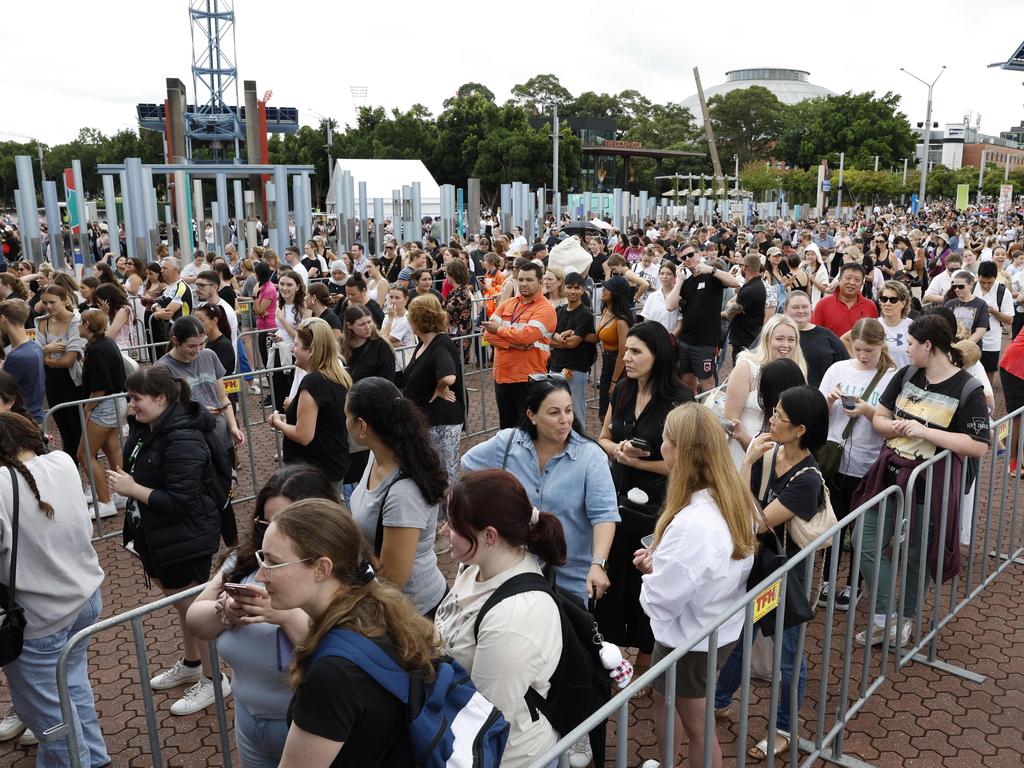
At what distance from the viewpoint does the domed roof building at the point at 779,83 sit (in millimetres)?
173500

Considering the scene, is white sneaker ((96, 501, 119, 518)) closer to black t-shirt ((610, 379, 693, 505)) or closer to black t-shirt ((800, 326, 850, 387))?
black t-shirt ((610, 379, 693, 505))

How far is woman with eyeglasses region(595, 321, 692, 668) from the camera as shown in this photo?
429 cm

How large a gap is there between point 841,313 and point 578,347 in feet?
8.23

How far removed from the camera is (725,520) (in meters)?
3.22

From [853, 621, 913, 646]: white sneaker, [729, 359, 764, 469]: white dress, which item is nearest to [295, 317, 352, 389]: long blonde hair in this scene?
[729, 359, 764, 469]: white dress

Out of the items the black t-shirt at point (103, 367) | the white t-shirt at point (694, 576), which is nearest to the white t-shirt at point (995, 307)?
the white t-shirt at point (694, 576)

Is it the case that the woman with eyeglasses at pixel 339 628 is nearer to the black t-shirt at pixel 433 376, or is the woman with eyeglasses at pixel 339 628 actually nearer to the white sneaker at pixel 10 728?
the white sneaker at pixel 10 728

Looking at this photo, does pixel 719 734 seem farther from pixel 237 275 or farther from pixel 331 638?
pixel 237 275

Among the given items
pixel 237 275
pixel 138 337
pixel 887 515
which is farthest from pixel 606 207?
pixel 887 515

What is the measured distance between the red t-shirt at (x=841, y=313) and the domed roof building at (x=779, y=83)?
6918 inches

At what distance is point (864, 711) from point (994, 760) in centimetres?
61

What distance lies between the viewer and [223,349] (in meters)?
7.38

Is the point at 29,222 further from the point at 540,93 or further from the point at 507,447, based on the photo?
the point at 540,93

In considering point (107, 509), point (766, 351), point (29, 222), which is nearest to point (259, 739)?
point (766, 351)
